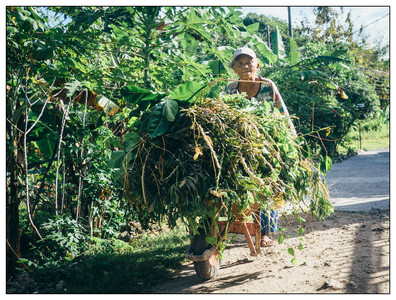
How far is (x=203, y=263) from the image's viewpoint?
305cm

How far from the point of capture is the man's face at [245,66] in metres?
3.84

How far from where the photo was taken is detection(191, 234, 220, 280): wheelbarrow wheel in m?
2.89

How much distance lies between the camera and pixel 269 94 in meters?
3.93

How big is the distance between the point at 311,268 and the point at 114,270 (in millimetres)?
1731

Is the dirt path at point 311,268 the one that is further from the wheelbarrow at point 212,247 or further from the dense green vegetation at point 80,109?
the dense green vegetation at point 80,109

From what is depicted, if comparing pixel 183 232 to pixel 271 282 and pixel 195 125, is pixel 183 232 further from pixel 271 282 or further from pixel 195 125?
pixel 195 125

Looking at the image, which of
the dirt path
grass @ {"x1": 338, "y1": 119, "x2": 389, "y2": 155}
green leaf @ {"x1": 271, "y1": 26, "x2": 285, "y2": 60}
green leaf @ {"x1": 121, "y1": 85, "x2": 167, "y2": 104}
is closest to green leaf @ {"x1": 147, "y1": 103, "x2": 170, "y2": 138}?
green leaf @ {"x1": 121, "y1": 85, "x2": 167, "y2": 104}

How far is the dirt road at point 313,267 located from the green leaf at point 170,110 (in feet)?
4.13

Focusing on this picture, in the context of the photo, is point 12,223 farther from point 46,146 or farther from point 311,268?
point 311,268

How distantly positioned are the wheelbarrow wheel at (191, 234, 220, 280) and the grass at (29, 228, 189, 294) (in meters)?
0.41

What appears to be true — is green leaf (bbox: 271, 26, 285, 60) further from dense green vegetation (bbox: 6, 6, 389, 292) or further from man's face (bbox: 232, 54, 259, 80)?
man's face (bbox: 232, 54, 259, 80)

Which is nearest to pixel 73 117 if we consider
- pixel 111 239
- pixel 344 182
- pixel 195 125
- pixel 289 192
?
pixel 111 239

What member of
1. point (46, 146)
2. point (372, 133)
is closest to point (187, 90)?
point (46, 146)

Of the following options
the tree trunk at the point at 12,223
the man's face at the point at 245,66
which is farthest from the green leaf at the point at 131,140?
the man's face at the point at 245,66
